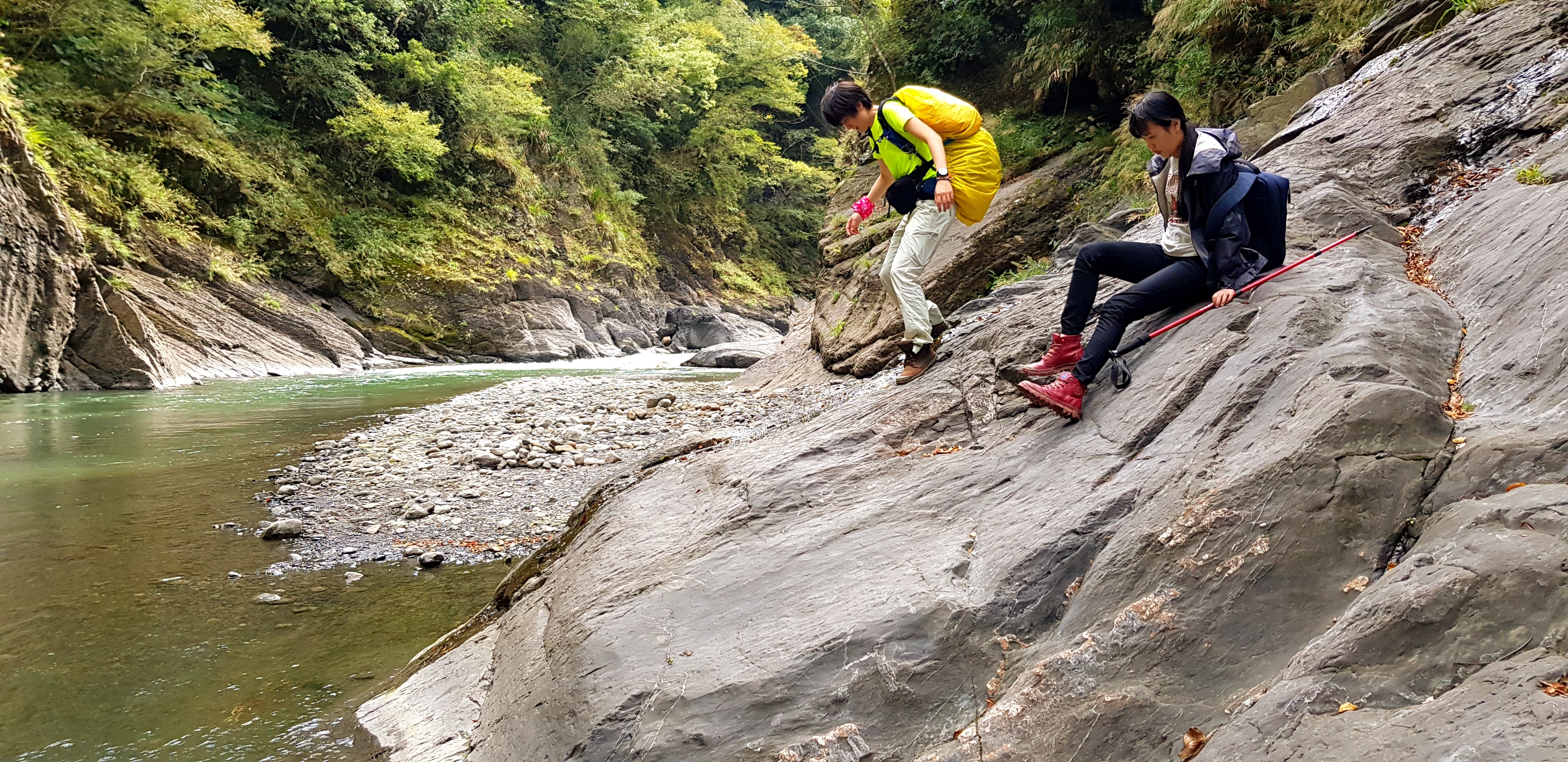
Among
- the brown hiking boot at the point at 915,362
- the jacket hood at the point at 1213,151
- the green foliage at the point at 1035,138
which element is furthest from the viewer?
the green foliage at the point at 1035,138

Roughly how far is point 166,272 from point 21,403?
21.1 ft

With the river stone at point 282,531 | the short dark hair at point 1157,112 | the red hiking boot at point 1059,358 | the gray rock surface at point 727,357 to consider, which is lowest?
the gray rock surface at point 727,357

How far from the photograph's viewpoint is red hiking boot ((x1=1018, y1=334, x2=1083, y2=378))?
4367 mm

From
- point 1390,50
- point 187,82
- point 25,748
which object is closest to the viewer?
point 25,748

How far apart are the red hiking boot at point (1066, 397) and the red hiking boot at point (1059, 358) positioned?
223 millimetres

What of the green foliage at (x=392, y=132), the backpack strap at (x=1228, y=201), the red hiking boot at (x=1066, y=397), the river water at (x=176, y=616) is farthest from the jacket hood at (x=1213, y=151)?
the green foliage at (x=392, y=132)

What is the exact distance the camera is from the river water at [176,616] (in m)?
4.66

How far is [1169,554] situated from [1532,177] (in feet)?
10.0

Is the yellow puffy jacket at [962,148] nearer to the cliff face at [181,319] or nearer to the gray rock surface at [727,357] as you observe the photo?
the cliff face at [181,319]

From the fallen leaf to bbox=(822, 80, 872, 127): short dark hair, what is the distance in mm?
3770

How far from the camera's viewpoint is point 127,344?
1777 centimetres

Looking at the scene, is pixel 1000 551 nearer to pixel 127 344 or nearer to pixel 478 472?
pixel 478 472

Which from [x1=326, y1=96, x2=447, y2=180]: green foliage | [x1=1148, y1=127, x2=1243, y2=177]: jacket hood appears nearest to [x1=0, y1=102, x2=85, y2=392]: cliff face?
[x1=326, y1=96, x2=447, y2=180]: green foliage

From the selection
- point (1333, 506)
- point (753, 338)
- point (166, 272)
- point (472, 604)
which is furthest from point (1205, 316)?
point (753, 338)
